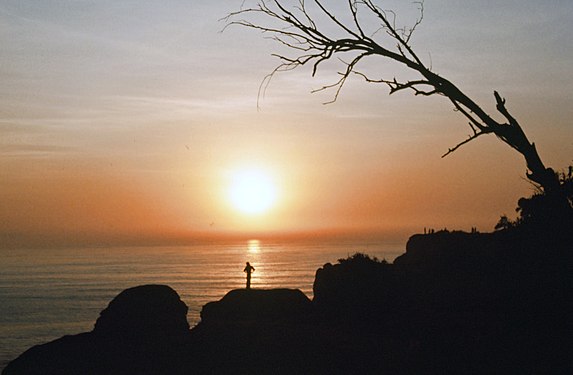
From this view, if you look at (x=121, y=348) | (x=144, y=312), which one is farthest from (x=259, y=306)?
(x=121, y=348)

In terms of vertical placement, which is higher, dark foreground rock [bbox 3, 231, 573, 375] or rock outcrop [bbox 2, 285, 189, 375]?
dark foreground rock [bbox 3, 231, 573, 375]

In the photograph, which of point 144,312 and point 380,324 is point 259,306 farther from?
point 380,324

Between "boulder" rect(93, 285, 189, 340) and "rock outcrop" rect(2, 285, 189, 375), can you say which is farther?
"boulder" rect(93, 285, 189, 340)

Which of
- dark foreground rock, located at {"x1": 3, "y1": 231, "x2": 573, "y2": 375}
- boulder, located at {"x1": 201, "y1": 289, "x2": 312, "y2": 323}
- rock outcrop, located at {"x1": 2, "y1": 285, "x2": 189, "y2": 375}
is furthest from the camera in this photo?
boulder, located at {"x1": 201, "y1": 289, "x2": 312, "y2": 323}

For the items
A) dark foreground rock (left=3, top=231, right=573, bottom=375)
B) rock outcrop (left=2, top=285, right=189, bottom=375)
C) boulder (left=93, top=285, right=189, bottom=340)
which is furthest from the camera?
boulder (left=93, top=285, right=189, bottom=340)

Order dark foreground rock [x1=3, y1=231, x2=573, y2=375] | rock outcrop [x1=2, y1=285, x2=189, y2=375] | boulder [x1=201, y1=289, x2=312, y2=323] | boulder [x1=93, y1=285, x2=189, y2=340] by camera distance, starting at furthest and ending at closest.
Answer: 1. boulder [x1=201, y1=289, x2=312, y2=323]
2. boulder [x1=93, y1=285, x2=189, y2=340]
3. rock outcrop [x1=2, y1=285, x2=189, y2=375]
4. dark foreground rock [x1=3, y1=231, x2=573, y2=375]

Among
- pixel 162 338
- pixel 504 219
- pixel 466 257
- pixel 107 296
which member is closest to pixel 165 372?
pixel 162 338

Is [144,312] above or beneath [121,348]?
above

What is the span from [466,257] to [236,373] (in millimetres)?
12858

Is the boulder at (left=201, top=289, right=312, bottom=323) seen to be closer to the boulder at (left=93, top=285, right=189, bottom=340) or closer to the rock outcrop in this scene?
the boulder at (left=93, top=285, right=189, bottom=340)

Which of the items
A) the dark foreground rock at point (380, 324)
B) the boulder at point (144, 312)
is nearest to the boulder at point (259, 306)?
the dark foreground rock at point (380, 324)

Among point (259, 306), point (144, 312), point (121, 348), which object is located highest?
point (259, 306)

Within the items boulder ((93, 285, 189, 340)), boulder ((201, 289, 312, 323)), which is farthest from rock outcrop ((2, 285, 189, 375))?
boulder ((201, 289, 312, 323))

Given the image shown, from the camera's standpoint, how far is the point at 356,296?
24.0 meters
